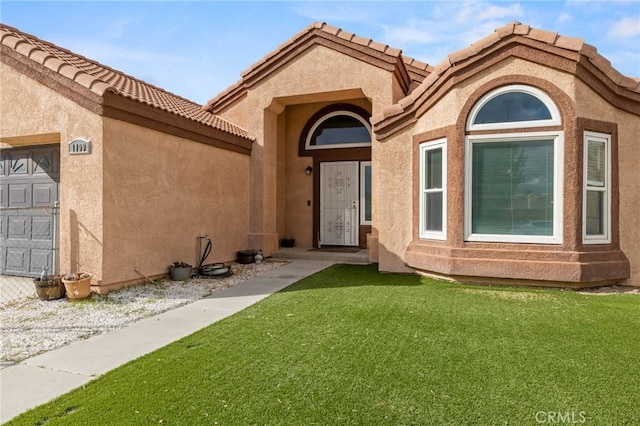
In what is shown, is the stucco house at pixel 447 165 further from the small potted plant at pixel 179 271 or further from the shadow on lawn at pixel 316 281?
the shadow on lawn at pixel 316 281

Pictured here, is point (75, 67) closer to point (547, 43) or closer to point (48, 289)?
point (48, 289)

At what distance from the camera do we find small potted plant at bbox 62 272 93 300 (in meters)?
6.92

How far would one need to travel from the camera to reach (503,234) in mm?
7824

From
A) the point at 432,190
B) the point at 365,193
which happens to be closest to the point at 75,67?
the point at 432,190

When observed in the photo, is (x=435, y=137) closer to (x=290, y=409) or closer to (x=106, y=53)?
(x=290, y=409)

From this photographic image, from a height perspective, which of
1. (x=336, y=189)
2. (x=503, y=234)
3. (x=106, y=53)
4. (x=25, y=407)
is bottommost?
(x=25, y=407)

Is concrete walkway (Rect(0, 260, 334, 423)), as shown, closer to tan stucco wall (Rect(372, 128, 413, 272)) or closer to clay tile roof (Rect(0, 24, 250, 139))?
tan stucco wall (Rect(372, 128, 413, 272))

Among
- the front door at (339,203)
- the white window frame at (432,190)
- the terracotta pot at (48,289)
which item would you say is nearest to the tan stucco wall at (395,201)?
the white window frame at (432,190)

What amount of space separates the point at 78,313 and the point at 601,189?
10479mm

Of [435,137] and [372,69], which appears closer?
[435,137]

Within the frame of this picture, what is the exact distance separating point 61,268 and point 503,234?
9.34 meters

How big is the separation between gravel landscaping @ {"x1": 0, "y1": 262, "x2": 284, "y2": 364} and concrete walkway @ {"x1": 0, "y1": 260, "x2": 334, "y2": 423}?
31 cm

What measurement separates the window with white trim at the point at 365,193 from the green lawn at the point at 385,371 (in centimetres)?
740

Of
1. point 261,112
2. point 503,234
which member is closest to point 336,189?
point 261,112
